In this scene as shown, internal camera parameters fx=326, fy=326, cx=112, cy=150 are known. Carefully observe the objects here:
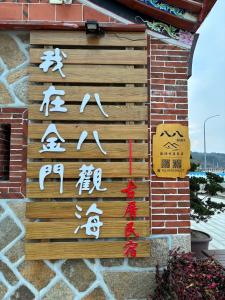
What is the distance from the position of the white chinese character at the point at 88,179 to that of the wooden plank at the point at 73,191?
5 cm

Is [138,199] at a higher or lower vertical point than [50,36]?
lower

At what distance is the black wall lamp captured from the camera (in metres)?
3.65

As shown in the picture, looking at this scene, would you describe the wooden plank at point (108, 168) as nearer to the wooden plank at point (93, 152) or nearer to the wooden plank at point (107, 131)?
the wooden plank at point (93, 152)

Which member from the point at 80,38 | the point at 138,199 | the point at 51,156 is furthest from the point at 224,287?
the point at 80,38

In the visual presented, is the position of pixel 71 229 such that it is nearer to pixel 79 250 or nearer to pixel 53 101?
pixel 79 250

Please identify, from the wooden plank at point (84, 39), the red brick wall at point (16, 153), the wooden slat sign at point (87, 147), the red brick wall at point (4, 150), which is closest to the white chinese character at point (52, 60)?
the wooden slat sign at point (87, 147)

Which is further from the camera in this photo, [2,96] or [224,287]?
[2,96]

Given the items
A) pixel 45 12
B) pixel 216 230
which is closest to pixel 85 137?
pixel 45 12

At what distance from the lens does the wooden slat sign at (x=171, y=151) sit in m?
3.76

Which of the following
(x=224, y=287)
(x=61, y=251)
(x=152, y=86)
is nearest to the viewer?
(x=224, y=287)

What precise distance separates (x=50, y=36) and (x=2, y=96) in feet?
2.93

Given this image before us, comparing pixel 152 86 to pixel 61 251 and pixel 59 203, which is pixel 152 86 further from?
pixel 61 251

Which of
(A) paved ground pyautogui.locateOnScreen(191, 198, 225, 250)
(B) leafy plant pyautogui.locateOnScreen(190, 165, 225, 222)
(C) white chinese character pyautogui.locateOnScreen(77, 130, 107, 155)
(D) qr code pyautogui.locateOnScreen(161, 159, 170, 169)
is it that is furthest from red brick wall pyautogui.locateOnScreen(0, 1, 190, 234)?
(A) paved ground pyautogui.locateOnScreen(191, 198, 225, 250)

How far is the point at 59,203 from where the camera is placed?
3.62 meters
